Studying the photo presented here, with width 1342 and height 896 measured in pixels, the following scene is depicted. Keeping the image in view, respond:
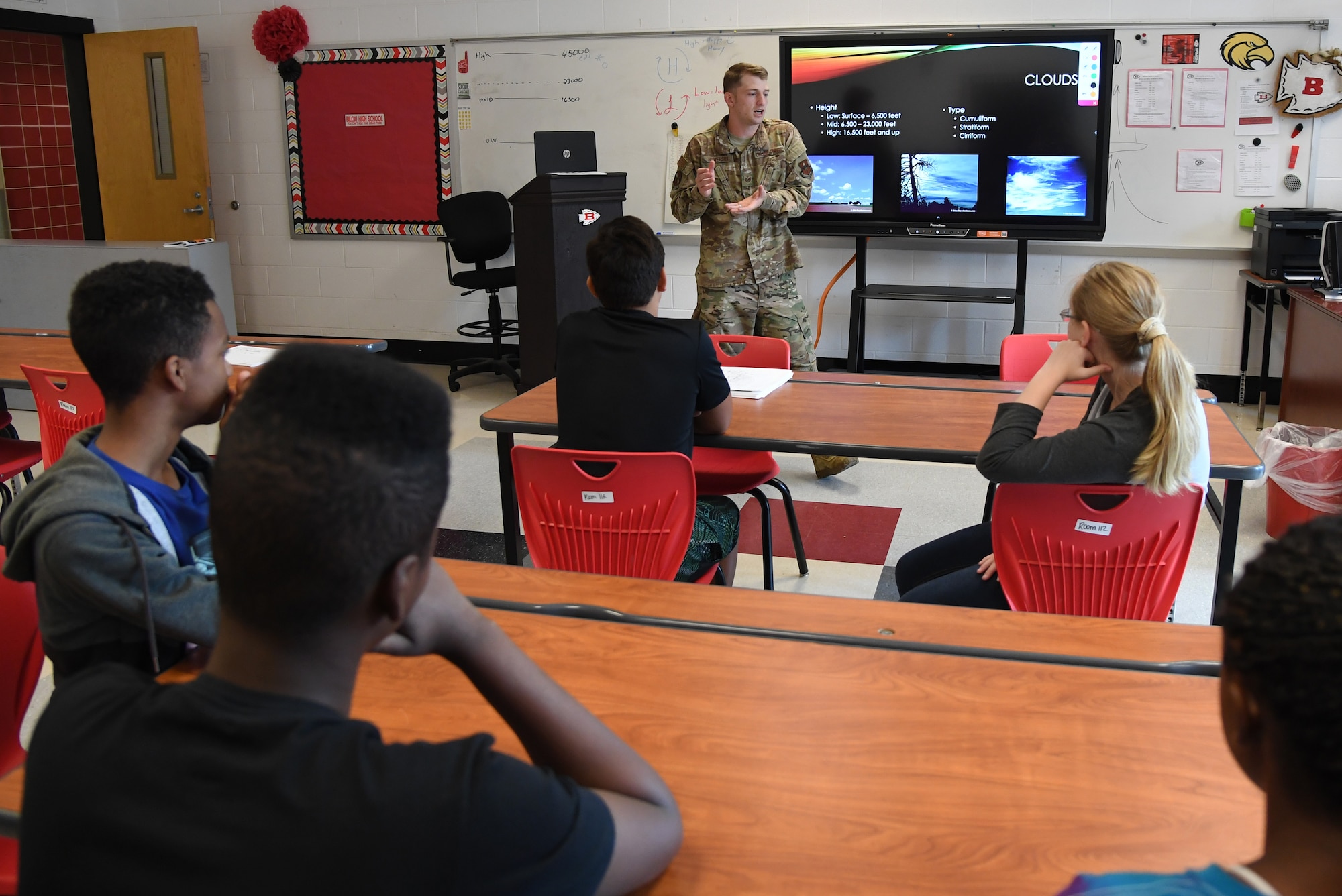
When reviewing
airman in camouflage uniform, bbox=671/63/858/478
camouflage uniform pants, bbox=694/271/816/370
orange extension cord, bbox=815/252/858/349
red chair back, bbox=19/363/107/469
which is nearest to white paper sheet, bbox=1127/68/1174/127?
orange extension cord, bbox=815/252/858/349

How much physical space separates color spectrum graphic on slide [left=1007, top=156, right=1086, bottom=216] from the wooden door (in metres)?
4.71

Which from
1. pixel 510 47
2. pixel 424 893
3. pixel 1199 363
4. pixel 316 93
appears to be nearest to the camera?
pixel 424 893

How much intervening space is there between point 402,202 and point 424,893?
6.38 m

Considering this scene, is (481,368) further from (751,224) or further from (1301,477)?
Answer: (1301,477)

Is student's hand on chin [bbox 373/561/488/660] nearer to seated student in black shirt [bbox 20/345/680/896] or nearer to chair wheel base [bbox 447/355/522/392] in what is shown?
seated student in black shirt [bbox 20/345/680/896]

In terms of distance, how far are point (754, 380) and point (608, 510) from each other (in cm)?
93

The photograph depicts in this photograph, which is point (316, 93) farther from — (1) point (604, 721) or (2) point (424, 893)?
(2) point (424, 893)

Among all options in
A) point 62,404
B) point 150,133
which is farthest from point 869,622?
point 150,133

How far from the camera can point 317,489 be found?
0.71 m

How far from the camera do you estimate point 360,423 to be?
725 mm

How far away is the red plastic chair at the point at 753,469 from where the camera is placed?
302 centimetres

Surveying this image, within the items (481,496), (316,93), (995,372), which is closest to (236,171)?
(316,93)

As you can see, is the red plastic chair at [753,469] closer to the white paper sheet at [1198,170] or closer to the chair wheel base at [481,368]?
the chair wheel base at [481,368]

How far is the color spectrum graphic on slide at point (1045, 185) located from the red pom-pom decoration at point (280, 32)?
4.06m
